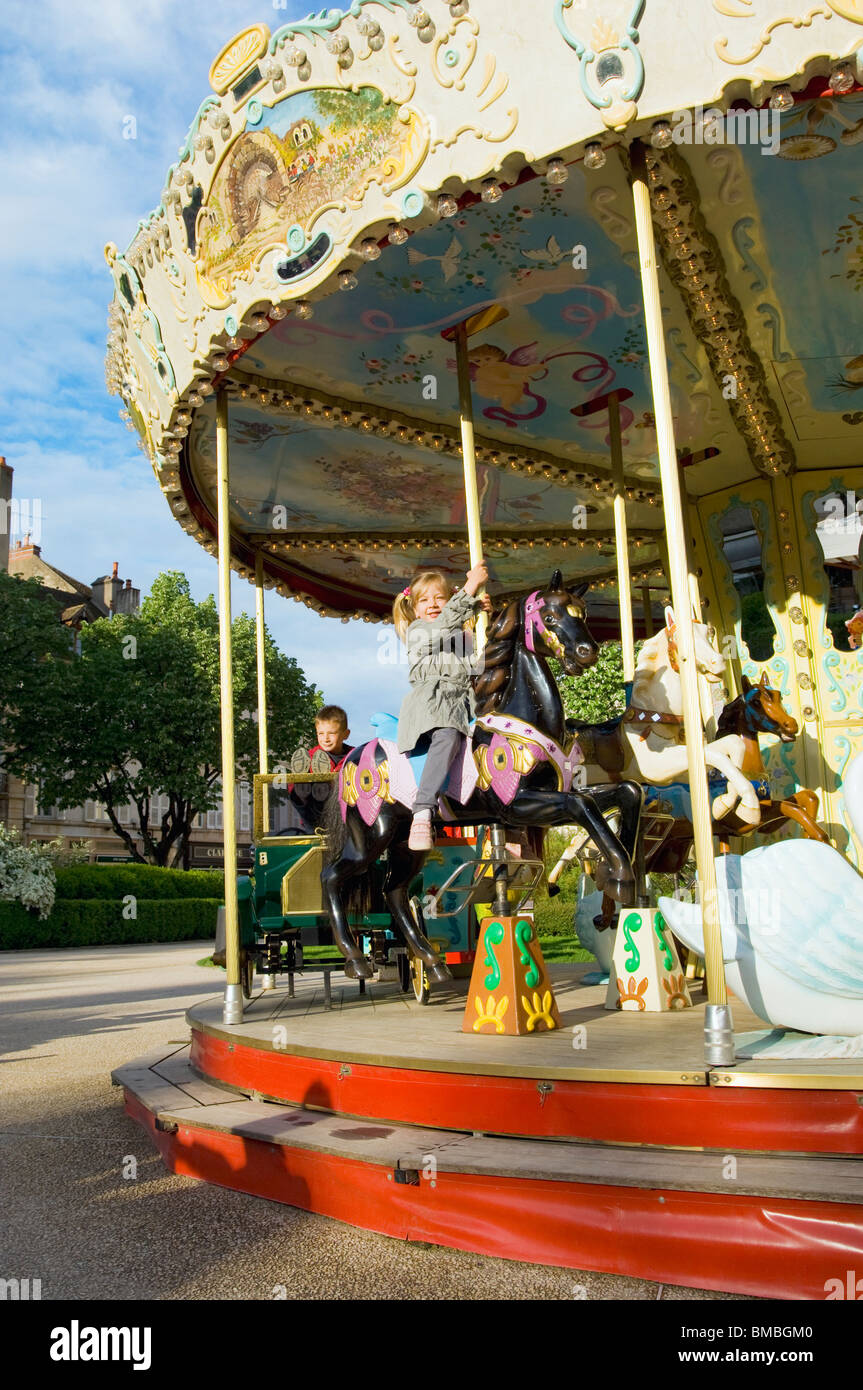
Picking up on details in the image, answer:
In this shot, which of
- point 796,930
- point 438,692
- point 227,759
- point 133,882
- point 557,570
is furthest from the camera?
point 133,882

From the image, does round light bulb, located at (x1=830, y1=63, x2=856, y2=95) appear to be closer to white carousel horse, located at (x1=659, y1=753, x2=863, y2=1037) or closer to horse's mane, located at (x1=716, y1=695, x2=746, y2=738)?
white carousel horse, located at (x1=659, y1=753, x2=863, y2=1037)

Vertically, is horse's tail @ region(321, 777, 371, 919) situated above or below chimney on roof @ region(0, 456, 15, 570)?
below

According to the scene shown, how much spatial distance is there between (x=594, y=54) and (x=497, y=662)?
2.87m

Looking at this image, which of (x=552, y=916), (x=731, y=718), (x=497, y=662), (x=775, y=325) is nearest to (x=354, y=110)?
(x=497, y=662)

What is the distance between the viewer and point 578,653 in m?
5.51

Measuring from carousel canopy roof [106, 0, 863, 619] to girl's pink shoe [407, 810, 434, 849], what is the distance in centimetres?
265

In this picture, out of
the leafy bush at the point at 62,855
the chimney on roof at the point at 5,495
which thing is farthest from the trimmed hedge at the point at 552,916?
the chimney on roof at the point at 5,495

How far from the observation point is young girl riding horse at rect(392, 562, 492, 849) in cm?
545

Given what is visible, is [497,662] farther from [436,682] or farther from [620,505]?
[620,505]

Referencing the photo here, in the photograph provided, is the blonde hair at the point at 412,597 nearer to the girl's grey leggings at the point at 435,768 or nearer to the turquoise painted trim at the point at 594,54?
the girl's grey leggings at the point at 435,768

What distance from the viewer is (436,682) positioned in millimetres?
5609

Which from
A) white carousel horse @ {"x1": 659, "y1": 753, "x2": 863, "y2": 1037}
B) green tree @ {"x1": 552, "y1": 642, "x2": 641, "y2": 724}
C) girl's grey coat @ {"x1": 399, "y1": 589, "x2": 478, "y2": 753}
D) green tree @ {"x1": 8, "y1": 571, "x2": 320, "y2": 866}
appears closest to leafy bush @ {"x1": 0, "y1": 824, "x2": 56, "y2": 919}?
green tree @ {"x1": 8, "y1": 571, "x2": 320, "y2": 866}

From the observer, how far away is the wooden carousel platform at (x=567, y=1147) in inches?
121
